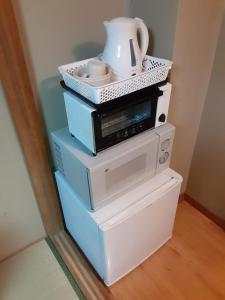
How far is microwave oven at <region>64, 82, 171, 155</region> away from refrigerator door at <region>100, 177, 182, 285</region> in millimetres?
321

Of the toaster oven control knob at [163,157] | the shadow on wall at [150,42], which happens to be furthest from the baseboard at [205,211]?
the shadow on wall at [150,42]

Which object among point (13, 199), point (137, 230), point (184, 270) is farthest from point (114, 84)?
point (184, 270)

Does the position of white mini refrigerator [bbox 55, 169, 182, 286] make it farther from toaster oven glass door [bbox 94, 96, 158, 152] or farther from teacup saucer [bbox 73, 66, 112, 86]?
teacup saucer [bbox 73, 66, 112, 86]

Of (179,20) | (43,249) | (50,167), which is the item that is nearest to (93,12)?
(179,20)

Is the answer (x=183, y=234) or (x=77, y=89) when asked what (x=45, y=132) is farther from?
(x=183, y=234)

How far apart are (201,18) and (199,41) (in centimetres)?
10

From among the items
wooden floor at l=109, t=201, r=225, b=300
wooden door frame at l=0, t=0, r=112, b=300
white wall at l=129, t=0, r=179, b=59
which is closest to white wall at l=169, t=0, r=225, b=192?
white wall at l=129, t=0, r=179, b=59

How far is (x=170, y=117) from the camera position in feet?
4.11

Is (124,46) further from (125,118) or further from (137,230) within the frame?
(137,230)

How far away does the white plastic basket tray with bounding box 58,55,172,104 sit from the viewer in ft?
2.57

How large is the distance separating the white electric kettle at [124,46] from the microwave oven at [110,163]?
11.1 inches

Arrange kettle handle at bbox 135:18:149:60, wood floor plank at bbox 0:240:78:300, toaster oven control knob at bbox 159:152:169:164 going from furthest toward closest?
wood floor plank at bbox 0:240:78:300 < toaster oven control knob at bbox 159:152:169:164 < kettle handle at bbox 135:18:149:60

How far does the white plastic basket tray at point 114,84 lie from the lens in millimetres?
784

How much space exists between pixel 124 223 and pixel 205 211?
860mm
